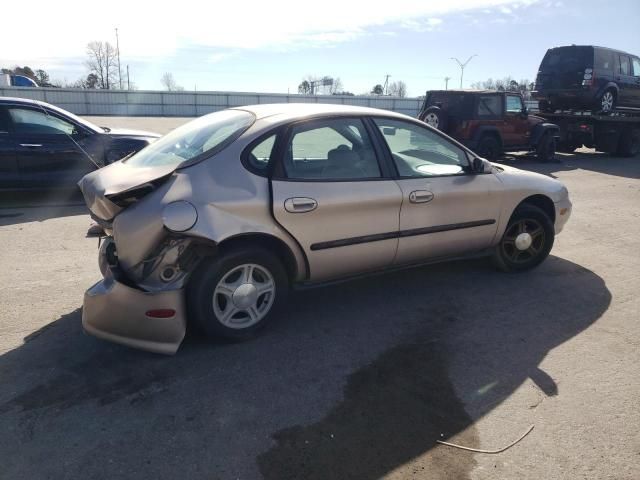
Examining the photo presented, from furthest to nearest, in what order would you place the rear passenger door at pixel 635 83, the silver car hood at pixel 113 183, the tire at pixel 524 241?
1. the rear passenger door at pixel 635 83
2. the tire at pixel 524 241
3. the silver car hood at pixel 113 183

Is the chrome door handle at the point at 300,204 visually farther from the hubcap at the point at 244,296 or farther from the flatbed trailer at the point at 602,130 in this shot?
the flatbed trailer at the point at 602,130

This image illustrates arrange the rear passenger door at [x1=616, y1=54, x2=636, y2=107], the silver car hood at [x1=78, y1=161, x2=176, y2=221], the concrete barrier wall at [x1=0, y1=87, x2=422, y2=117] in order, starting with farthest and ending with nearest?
the concrete barrier wall at [x1=0, y1=87, x2=422, y2=117] < the rear passenger door at [x1=616, y1=54, x2=636, y2=107] < the silver car hood at [x1=78, y1=161, x2=176, y2=221]

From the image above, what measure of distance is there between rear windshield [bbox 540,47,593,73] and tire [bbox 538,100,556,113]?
1019 mm

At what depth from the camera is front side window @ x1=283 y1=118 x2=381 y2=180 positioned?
138 inches

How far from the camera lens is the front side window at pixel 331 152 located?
3.49 metres

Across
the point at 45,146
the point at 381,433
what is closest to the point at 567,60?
the point at 45,146

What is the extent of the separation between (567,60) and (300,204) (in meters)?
15.1

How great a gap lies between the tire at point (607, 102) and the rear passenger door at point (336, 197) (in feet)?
47.2

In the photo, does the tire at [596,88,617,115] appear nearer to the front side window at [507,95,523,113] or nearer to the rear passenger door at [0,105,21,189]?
the front side window at [507,95,523,113]

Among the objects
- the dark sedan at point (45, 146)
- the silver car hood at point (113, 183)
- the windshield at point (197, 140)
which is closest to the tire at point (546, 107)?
the dark sedan at point (45, 146)

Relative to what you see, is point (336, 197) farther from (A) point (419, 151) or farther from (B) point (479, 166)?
(B) point (479, 166)

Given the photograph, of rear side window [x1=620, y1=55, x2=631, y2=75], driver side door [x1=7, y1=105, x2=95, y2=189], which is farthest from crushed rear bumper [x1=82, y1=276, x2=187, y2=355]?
rear side window [x1=620, y1=55, x2=631, y2=75]

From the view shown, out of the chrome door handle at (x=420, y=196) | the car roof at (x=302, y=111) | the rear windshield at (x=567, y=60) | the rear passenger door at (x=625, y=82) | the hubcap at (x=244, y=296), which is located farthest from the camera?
the rear passenger door at (x=625, y=82)

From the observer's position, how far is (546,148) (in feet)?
46.4
